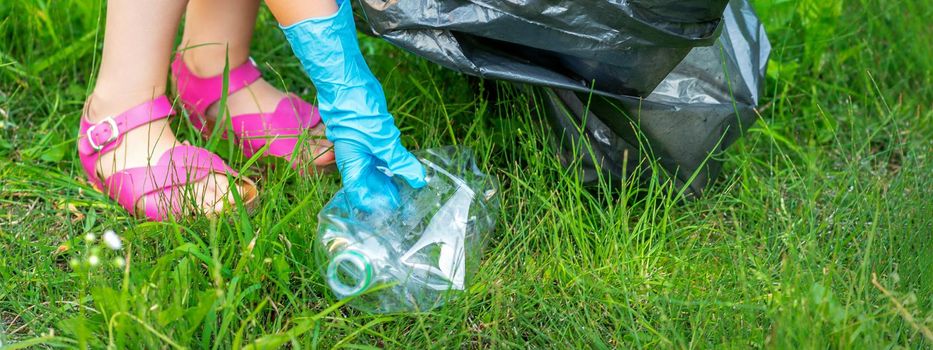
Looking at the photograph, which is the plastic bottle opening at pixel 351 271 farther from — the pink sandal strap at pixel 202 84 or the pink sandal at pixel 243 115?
the pink sandal strap at pixel 202 84

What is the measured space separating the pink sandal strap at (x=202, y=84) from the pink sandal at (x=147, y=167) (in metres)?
0.15

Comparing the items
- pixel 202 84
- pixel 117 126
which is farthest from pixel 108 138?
pixel 202 84

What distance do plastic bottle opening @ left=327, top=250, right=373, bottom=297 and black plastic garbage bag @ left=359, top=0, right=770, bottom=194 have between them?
1.24 ft

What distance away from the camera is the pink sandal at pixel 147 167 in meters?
1.58

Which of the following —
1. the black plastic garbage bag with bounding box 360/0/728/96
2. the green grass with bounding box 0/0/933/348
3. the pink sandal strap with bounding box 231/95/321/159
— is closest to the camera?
the green grass with bounding box 0/0/933/348

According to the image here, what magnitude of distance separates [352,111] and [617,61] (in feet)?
1.49

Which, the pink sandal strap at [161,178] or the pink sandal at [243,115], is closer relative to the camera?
the pink sandal strap at [161,178]

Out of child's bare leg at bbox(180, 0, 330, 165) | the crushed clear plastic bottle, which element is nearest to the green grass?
the crushed clear plastic bottle

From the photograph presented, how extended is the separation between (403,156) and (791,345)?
0.70 metres

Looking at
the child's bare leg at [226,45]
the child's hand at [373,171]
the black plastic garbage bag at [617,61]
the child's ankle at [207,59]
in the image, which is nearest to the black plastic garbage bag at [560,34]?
the black plastic garbage bag at [617,61]

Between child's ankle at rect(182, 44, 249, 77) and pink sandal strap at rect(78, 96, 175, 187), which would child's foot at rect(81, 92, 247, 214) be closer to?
pink sandal strap at rect(78, 96, 175, 187)

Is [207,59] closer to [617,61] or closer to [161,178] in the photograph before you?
[161,178]

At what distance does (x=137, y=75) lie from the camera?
1.62 metres

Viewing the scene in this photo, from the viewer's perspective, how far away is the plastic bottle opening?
1303 millimetres
